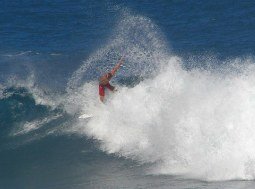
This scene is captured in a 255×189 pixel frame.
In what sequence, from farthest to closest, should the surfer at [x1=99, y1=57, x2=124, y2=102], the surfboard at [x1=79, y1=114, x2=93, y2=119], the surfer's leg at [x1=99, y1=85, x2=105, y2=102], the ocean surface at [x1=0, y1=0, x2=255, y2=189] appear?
the surfer's leg at [x1=99, y1=85, x2=105, y2=102] → the surfer at [x1=99, y1=57, x2=124, y2=102] → the surfboard at [x1=79, y1=114, x2=93, y2=119] → the ocean surface at [x1=0, y1=0, x2=255, y2=189]

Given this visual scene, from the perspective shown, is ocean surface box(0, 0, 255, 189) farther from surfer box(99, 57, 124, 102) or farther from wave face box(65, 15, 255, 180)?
surfer box(99, 57, 124, 102)

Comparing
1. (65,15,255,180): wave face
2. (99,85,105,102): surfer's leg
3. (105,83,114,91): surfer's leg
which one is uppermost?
(105,83,114,91): surfer's leg

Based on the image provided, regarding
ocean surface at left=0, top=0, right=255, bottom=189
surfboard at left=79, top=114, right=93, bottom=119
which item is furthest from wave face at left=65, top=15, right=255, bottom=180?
surfboard at left=79, top=114, right=93, bottom=119

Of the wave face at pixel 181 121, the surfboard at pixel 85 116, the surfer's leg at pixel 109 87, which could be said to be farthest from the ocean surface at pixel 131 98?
the surfer's leg at pixel 109 87

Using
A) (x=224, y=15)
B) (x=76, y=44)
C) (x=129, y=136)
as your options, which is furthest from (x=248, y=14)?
(x=129, y=136)

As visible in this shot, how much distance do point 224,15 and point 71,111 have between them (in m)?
18.4

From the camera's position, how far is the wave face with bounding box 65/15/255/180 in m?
30.3

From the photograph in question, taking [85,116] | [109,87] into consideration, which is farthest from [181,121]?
[85,116]

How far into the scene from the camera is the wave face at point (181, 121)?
30.3 m

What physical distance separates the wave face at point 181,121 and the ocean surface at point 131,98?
0.17 ft

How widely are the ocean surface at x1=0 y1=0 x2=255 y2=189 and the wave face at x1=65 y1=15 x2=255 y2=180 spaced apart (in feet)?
0.17

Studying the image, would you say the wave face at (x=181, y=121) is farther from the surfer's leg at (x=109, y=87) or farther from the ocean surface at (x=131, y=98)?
the surfer's leg at (x=109, y=87)

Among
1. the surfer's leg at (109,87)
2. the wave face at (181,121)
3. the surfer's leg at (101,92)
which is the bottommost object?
the wave face at (181,121)

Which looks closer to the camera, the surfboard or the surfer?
the surfboard
